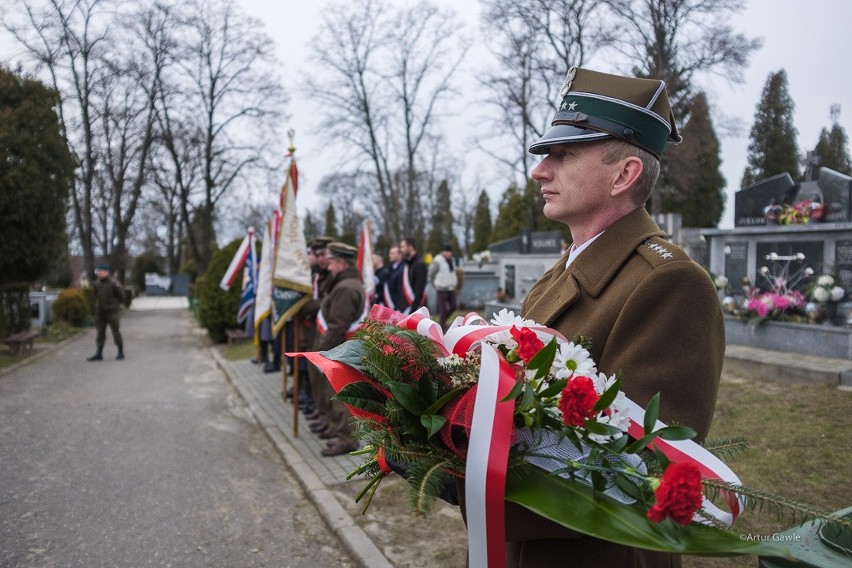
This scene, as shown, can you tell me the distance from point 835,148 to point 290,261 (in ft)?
114

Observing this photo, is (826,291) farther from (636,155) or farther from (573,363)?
(573,363)

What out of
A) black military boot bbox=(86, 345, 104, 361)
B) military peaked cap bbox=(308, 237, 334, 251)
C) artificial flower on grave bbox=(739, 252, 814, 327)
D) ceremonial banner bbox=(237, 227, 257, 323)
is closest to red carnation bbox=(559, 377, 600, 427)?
military peaked cap bbox=(308, 237, 334, 251)

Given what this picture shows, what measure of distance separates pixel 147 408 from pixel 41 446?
209 centimetres

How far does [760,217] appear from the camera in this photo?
35.1 feet

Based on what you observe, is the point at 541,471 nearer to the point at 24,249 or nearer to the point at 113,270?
the point at 24,249

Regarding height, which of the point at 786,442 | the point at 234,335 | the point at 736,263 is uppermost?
the point at 736,263

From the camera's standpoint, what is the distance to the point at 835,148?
32.6 meters

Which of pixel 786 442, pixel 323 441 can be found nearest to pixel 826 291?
pixel 786 442

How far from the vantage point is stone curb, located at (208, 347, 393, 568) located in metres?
4.20

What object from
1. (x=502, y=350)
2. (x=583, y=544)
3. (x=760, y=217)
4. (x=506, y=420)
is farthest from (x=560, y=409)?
(x=760, y=217)

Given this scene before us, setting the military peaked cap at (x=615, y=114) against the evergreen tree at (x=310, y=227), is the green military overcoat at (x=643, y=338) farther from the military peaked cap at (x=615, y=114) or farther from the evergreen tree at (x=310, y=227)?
the evergreen tree at (x=310, y=227)

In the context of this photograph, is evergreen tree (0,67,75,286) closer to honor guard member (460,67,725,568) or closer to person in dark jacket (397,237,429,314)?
person in dark jacket (397,237,429,314)

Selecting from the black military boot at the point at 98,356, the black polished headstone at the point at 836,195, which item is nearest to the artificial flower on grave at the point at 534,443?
the black polished headstone at the point at 836,195

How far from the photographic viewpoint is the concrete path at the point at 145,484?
4328 millimetres
